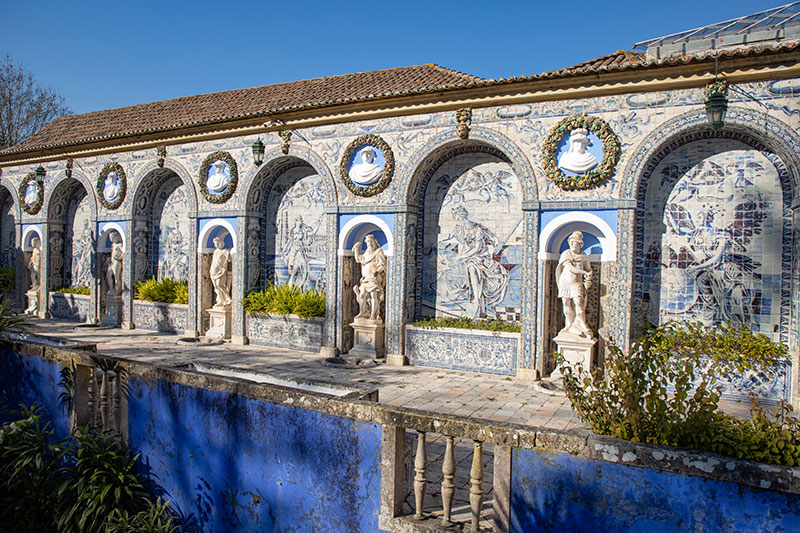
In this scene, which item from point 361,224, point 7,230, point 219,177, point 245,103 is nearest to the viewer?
point 361,224

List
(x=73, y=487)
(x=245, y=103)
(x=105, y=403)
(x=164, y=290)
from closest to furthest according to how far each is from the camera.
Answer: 1. (x=73, y=487)
2. (x=105, y=403)
3. (x=164, y=290)
4. (x=245, y=103)

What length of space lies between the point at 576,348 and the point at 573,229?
2.04 metres

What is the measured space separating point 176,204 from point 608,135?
11.3 meters

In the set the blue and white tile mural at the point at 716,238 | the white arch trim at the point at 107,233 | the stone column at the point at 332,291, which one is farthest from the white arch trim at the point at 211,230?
the blue and white tile mural at the point at 716,238

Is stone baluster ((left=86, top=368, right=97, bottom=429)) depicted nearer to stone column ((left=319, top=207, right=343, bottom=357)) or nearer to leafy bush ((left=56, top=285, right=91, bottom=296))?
stone column ((left=319, top=207, right=343, bottom=357))

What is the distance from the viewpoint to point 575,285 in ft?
29.1

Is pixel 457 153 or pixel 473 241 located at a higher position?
pixel 457 153

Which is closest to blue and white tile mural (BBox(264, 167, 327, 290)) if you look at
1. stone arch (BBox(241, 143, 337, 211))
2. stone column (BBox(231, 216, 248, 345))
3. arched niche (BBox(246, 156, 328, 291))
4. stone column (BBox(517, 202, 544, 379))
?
arched niche (BBox(246, 156, 328, 291))

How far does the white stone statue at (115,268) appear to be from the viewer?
15.2 metres

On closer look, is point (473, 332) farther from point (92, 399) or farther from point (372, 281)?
point (92, 399)

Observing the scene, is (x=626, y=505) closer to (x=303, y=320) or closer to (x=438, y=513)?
(x=438, y=513)

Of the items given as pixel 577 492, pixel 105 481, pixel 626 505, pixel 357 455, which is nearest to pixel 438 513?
pixel 357 455

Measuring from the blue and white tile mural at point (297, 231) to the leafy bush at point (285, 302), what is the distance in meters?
0.35

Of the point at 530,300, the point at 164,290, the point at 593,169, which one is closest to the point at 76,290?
the point at 164,290
